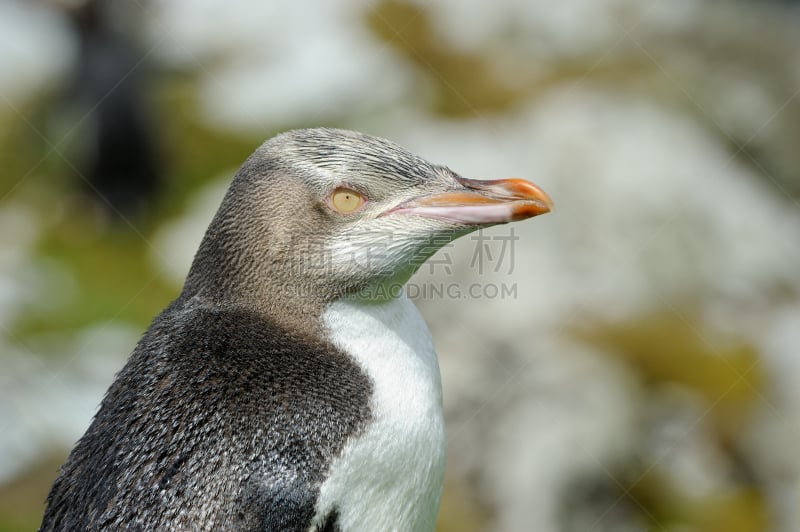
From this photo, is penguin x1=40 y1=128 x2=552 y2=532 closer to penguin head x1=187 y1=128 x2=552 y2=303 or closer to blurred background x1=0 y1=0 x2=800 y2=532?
penguin head x1=187 y1=128 x2=552 y2=303

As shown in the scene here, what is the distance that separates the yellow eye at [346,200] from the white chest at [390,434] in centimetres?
25

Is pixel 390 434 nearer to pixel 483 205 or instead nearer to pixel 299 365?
pixel 299 365

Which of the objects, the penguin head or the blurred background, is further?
the blurred background

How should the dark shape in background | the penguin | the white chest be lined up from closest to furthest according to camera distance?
the penguin
the white chest
the dark shape in background

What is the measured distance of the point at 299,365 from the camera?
233cm

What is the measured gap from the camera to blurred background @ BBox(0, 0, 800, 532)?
561cm

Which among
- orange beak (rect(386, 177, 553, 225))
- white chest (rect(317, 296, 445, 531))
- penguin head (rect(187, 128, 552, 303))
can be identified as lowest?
white chest (rect(317, 296, 445, 531))

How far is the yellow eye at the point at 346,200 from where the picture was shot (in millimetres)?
2408

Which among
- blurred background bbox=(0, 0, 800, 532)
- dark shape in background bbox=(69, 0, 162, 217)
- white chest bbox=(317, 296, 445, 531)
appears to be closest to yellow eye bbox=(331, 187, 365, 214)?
white chest bbox=(317, 296, 445, 531)

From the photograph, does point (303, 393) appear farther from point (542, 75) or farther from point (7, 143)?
point (7, 143)

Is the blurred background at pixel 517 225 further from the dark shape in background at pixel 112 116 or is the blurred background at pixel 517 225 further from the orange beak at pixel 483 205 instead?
the orange beak at pixel 483 205

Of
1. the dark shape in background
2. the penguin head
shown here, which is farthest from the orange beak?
the dark shape in background

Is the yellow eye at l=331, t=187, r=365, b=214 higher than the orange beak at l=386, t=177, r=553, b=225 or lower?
lower

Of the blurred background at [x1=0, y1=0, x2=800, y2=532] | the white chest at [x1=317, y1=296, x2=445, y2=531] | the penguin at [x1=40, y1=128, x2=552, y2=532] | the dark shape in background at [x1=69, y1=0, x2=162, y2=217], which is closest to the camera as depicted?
Answer: the penguin at [x1=40, y1=128, x2=552, y2=532]
